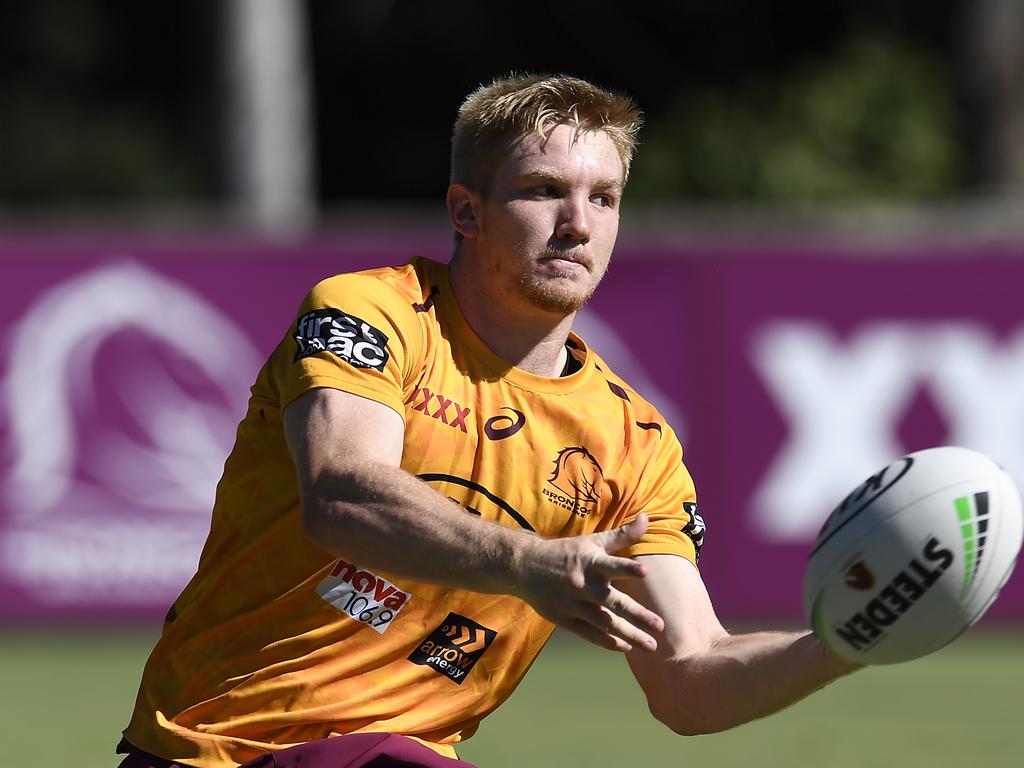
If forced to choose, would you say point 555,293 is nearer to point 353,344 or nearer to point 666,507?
point 353,344

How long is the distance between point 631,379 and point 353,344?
7641 millimetres

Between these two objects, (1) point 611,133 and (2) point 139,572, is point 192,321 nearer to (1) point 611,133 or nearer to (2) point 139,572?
(2) point 139,572

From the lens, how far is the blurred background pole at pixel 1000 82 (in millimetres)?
18344

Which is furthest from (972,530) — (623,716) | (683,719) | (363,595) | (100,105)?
(100,105)

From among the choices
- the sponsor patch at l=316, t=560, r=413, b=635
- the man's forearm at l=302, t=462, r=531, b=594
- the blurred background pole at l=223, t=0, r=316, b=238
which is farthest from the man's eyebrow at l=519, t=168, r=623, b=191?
the blurred background pole at l=223, t=0, r=316, b=238

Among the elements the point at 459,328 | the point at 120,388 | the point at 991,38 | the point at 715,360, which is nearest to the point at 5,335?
the point at 120,388

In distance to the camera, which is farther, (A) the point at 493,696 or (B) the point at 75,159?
(B) the point at 75,159

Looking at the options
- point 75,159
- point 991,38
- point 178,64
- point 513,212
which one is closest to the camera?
point 513,212

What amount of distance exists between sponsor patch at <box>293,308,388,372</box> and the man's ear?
18.2 inches

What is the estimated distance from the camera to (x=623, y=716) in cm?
978

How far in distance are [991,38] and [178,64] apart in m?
14.5

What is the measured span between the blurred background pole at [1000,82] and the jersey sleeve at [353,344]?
1480 centimetres

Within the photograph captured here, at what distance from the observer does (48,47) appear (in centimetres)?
2802

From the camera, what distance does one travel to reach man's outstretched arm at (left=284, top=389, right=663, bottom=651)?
146 inches
